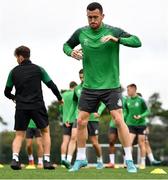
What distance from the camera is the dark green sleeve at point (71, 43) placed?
12.9m

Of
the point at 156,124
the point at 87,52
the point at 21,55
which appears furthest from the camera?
the point at 156,124

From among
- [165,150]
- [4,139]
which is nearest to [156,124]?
[165,150]

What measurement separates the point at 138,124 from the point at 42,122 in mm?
7589

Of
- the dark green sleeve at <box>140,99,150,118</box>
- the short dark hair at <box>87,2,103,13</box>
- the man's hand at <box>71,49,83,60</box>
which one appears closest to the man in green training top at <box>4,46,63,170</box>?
the man's hand at <box>71,49,83,60</box>

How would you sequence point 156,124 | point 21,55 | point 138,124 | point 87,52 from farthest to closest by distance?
1. point 156,124
2. point 138,124
3. point 21,55
4. point 87,52

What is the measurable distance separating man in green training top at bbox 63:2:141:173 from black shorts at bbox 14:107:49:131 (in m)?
1.42

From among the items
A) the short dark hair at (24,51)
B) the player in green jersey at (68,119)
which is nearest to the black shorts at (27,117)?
the short dark hair at (24,51)

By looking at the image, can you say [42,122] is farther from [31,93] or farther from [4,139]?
[4,139]

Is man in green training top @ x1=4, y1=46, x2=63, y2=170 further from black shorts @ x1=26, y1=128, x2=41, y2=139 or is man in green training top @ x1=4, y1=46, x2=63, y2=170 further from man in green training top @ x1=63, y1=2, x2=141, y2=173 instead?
black shorts @ x1=26, y1=128, x2=41, y2=139

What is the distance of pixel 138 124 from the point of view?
850 inches

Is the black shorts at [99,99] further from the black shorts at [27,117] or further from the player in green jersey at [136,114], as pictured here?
the player in green jersey at [136,114]

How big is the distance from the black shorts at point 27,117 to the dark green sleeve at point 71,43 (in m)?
1.58

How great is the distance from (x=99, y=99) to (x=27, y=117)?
5.92ft

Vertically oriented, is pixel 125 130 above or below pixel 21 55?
below
